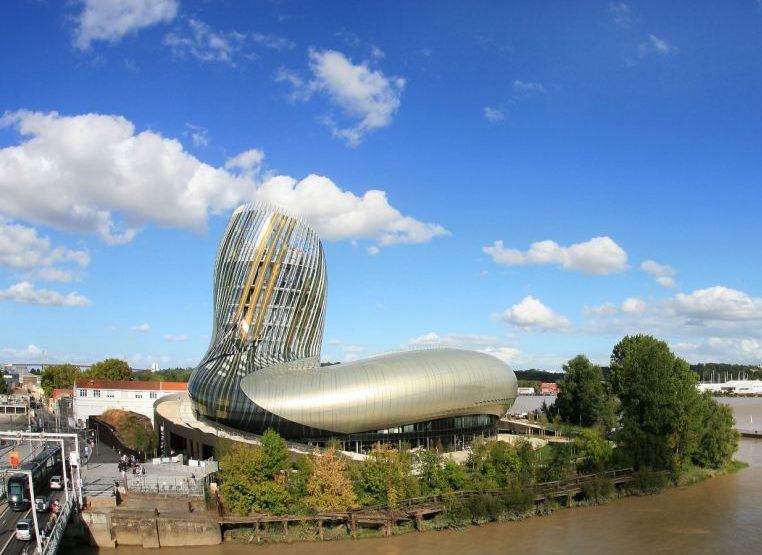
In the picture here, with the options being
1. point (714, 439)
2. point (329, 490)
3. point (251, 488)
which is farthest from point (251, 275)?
point (714, 439)

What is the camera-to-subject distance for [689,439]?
47.7 meters

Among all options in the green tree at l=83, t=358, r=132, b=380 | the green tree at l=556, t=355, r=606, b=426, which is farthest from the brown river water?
the green tree at l=83, t=358, r=132, b=380

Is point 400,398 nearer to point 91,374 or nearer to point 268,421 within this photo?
point 268,421

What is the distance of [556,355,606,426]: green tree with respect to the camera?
76.4 metres

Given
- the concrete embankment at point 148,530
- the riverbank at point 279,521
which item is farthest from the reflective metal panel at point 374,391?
the concrete embankment at point 148,530

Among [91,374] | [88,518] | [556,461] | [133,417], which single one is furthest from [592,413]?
[91,374]

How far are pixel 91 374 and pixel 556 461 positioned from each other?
8639 centimetres

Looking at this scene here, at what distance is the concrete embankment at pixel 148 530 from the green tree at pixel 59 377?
305 ft

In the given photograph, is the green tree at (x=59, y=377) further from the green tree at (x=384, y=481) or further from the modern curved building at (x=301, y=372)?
the green tree at (x=384, y=481)

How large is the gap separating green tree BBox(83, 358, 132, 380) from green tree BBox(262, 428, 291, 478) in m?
77.1

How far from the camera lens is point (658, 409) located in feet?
161

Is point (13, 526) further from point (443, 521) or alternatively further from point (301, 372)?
point (301, 372)

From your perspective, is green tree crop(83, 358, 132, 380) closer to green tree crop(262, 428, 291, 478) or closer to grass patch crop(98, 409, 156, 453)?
grass patch crop(98, 409, 156, 453)

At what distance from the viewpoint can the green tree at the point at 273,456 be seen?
35344 mm
